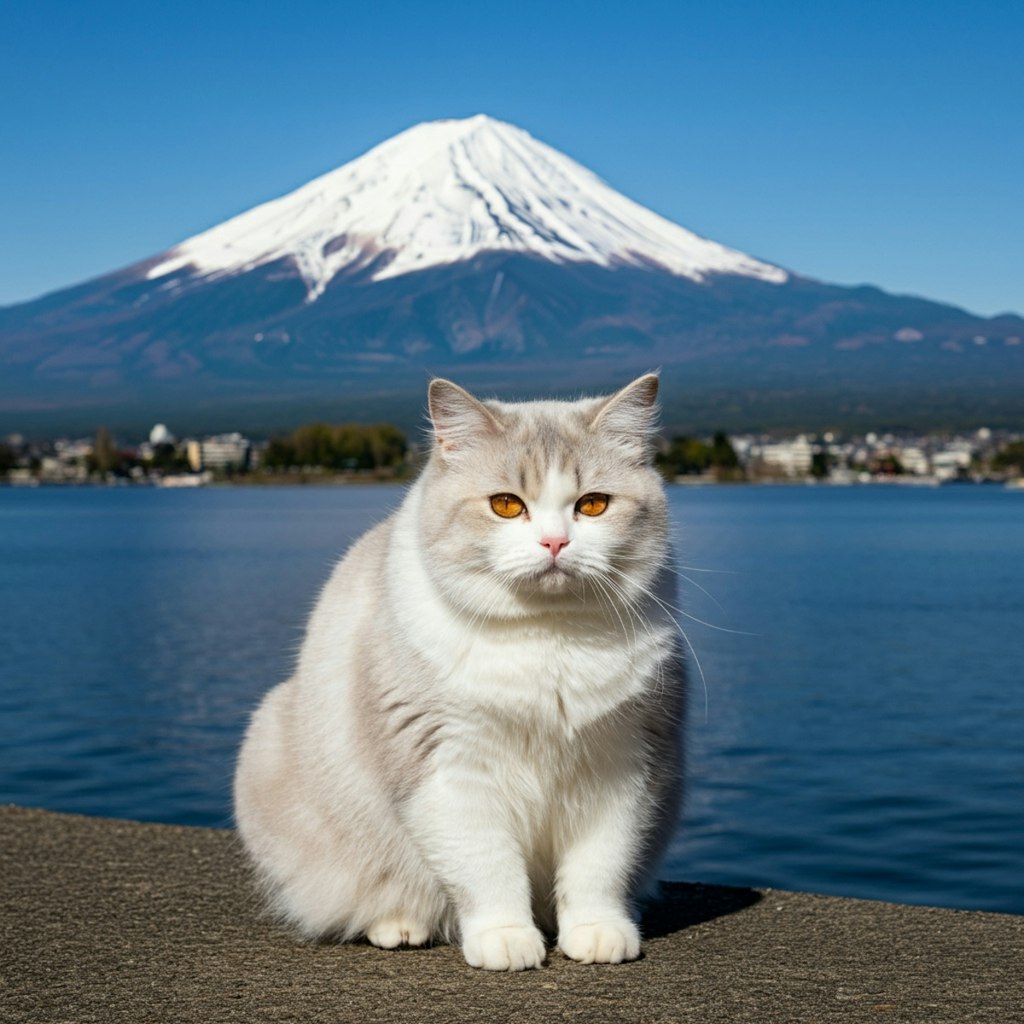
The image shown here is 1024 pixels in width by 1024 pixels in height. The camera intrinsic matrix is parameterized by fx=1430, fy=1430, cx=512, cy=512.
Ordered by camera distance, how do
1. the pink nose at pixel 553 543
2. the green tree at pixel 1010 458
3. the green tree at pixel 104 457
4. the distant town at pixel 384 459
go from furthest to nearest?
1. the green tree at pixel 104 457
2. the green tree at pixel 1010 458
3. the distant town at pixel 384 459
4. the pink nose at pixel 553 543

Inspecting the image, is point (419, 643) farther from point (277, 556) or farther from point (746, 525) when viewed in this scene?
point (746, 525)

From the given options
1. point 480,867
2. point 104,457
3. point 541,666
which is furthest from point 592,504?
point 104,457

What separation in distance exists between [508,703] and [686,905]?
63.9 inches

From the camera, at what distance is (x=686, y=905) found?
487 cm

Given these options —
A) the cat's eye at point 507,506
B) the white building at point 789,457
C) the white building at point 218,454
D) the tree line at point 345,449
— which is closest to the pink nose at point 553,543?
the cat's eye at point 507,506

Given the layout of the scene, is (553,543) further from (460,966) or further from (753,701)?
(753,701)

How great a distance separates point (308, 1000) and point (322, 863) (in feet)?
2.04

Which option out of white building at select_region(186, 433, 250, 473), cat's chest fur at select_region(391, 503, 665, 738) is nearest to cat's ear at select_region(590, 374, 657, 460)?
cat's chest fur at select_region(391, 503, 665, 738)

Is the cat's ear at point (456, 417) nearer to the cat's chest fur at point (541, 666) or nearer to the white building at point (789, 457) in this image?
the cat's chest fur at point (541, 666)

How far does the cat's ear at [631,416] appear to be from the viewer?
3834mm

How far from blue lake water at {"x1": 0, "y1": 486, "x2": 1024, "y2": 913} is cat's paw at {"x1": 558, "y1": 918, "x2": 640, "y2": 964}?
2.54 feet

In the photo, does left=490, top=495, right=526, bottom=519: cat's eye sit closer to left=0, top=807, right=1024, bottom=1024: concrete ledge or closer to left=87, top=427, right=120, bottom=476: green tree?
left=0, top=807, right=1024, bottom=1024: concrete ledge

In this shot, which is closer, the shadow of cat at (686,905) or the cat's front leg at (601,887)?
the cat's front leg at (601,887)

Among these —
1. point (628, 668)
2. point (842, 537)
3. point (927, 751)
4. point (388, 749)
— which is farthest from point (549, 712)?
point (842, 537)
